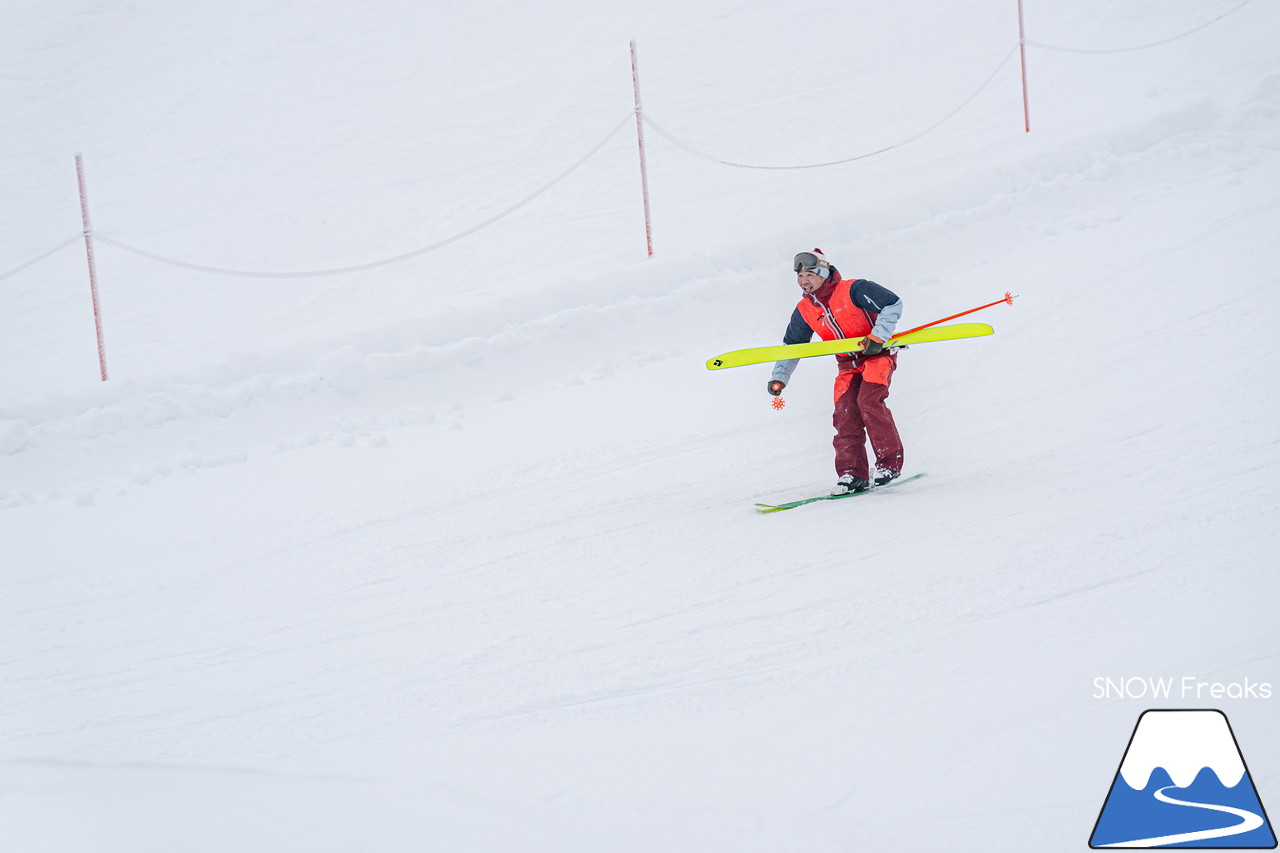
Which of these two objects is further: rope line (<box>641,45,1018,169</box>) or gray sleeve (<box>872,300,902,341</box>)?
rope line (<box>641,45,1018,169</box>)

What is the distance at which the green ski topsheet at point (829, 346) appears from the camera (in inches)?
235

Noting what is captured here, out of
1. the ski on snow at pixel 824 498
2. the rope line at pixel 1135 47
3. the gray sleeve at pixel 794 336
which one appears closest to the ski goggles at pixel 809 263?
the gray sleeve at pixel 794 336

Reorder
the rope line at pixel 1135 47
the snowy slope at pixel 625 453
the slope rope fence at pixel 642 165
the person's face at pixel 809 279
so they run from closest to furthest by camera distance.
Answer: the snowy slope at pixel 625 453, the person's face at pixel 809 279, the slope rope fence at pixel 642 165, the rope line at pixel 1135 47

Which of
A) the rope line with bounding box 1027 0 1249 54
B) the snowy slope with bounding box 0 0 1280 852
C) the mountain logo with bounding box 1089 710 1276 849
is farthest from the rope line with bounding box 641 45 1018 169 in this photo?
the mountain logo with bounding box 1089 710 1276 849

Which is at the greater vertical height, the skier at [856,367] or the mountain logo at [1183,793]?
the skier at [856,367]

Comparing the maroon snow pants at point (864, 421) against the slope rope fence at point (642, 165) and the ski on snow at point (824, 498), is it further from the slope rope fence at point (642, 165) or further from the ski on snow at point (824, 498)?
the slope rope fence at point (642, 165)

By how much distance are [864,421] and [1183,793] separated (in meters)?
2.97

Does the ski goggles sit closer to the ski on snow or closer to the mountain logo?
the ski on snow

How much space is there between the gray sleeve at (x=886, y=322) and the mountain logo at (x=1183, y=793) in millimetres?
2689

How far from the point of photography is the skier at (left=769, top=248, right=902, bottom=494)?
5953 mm

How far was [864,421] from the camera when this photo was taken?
6035 millimetres

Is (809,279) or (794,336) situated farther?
(794,336)

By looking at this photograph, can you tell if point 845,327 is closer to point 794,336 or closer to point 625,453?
point 794,336

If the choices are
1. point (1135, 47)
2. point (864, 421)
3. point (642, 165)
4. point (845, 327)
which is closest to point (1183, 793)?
point (864, 421)
